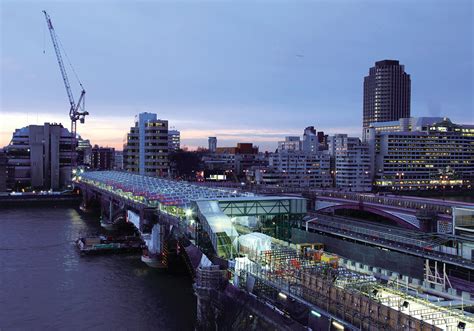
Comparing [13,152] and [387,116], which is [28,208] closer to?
[13,152]

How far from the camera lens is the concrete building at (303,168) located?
86188 millimetres

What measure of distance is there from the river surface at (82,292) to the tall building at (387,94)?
464 feet

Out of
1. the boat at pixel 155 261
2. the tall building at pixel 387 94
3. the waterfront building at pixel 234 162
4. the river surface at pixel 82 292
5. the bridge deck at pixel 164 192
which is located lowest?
the river surface at pixel 82 292

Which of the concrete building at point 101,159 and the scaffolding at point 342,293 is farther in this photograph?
the concrete building at point 101,159

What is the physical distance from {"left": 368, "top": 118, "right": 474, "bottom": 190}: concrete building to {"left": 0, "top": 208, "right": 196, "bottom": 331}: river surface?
6303 cm

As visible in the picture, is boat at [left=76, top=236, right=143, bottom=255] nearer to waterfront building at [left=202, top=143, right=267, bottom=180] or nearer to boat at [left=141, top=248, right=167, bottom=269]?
boat at [left=141, top=248, right=167, bottom=269]

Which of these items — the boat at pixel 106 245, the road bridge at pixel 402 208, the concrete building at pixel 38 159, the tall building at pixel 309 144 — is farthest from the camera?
the tall building at pixel 309 144

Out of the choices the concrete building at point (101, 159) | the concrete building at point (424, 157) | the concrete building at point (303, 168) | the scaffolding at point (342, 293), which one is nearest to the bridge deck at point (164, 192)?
the scaffolding at point (342, 293)

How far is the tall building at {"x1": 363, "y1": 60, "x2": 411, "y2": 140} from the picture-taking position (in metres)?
164

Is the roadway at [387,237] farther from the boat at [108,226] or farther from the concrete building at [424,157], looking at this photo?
the concrete building at [424,157]

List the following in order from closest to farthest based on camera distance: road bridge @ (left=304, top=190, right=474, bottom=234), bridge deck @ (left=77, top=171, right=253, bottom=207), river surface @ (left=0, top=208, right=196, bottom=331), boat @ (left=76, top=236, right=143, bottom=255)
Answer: river surface @ (left=0, top=208, right=196, bottom=331) < bridge deck @ (left=77, top=171, right=253, bottom=207) < boat @ (left=76, top=236, right=143, bottom=255) < road bridge @ (left=304, top=190, right=474, bottom=234)

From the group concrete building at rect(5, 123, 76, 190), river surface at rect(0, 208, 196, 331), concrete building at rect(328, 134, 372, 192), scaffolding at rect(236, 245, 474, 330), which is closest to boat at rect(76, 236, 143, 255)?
river surface at rect(0, 208, 196, 331)

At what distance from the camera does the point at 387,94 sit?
540ft

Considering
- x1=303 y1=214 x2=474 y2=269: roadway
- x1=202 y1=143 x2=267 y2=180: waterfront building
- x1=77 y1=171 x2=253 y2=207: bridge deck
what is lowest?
x1=303 y1=214 x2=474 y2=269: roadway
